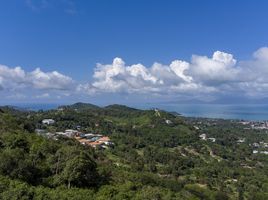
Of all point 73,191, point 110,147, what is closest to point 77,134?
point 110,147

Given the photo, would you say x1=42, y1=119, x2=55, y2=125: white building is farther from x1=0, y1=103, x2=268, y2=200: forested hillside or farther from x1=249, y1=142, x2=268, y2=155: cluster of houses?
x1=249, y1=142, x2=268, y2=155: cluster of houses

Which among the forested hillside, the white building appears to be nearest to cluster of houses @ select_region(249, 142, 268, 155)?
the forested hillside

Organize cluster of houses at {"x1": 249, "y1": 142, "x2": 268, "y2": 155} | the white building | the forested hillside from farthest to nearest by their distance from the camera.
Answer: cluster of houses at {"x1": 249, "y1": 142, "x2": 268, "y2": 155} < the white building < the forested hillside

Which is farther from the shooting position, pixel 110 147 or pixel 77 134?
pixel 77 134

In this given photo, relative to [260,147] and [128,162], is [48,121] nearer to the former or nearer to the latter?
[128,162]

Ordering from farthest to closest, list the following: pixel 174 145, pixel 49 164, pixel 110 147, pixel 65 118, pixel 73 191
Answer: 1. pixel 65 118
2. pixel 174 145
3. pixel 110 147
4. pixel 49 164
5. pixel 73 191

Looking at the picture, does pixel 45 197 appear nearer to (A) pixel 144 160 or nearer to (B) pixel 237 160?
(A) pixel 144 160

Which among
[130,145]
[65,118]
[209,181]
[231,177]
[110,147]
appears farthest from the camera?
[65,118]

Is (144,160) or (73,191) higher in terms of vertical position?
(73,191)
